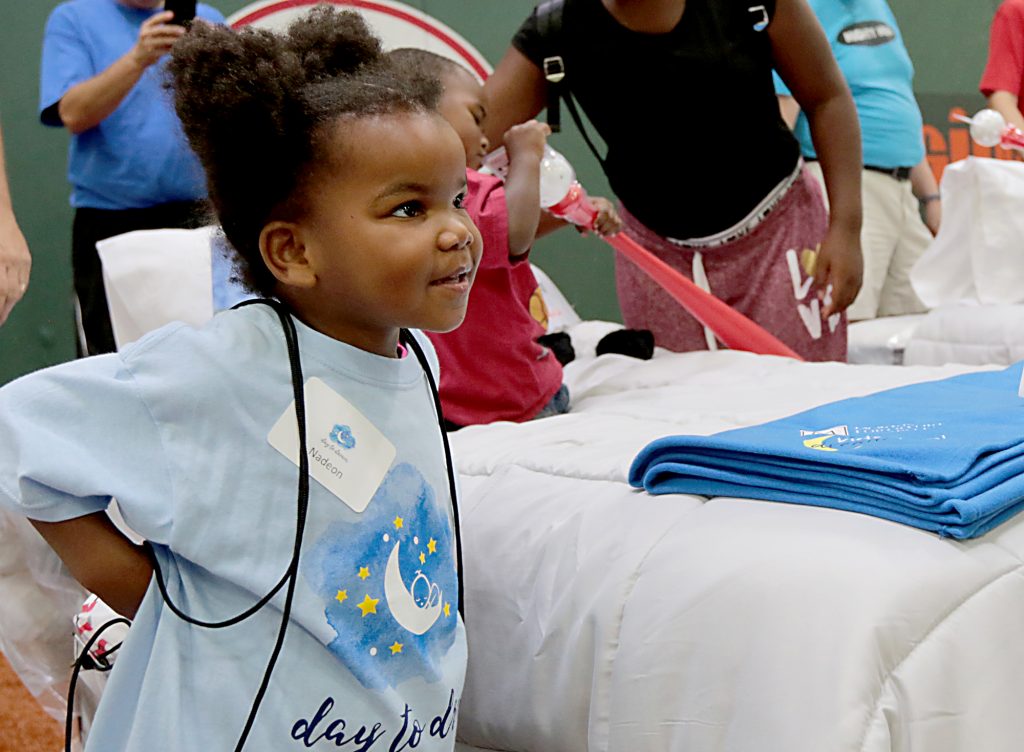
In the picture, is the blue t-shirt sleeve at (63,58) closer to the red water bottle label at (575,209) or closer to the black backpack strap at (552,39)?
the black backpack strap at (552,39)

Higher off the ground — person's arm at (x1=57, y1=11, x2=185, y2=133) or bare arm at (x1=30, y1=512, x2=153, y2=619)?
person's arm at (x1=57, y1=11, x2=185, y2=133)

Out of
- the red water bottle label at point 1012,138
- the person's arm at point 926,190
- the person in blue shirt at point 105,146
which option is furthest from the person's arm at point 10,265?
the person's arm at point 926,190

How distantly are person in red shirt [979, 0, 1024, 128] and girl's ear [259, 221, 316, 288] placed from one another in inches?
85.6

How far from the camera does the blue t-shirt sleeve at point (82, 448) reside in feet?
2.46

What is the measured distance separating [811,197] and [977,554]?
1.22 metres

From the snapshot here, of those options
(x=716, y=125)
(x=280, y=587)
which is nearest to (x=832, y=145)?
(x=716, y=125)

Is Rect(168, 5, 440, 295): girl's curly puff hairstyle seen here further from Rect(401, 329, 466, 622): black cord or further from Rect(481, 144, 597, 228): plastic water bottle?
Rect(481, 144, 597, 228): plastic water bottle

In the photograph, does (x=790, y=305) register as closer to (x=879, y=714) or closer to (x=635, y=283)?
(x=635, y=283)

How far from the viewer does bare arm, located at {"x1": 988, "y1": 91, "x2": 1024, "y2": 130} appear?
2.58 metres

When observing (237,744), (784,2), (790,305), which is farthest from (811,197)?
(237,744)

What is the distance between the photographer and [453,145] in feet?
2.99

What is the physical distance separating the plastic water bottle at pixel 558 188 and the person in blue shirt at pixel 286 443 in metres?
0.63

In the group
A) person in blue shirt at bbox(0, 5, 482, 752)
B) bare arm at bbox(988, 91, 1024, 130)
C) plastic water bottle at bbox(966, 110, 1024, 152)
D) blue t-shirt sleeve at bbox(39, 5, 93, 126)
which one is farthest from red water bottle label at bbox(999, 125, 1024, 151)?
blue t-shirt sleeve at bbox(39, 5, 93, 126)

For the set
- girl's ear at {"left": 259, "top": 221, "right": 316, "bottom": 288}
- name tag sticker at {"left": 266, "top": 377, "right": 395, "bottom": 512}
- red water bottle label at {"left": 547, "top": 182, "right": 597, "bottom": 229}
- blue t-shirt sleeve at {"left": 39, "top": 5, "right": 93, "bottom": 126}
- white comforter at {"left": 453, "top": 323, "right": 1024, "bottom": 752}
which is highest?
girl's ear at {"left": 259, "top": 221, "right": 316, "bottom": 288}
